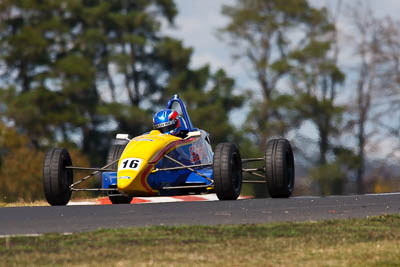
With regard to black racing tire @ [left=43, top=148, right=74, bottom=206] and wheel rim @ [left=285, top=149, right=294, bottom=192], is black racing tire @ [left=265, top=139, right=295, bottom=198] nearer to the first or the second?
wheel rim @ [left=285, top=149, right=294, bottom=192]

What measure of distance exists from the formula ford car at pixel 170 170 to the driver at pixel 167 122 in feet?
0.69

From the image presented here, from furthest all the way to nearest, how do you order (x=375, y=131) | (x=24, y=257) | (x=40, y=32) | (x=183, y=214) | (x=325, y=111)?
1. (x=40, y=32)
2. (x=325, y=111)
3. (x=375, y=131)
4. (x=183, y=214)
5. (x=24, y=257)

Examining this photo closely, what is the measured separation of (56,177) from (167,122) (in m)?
2.12

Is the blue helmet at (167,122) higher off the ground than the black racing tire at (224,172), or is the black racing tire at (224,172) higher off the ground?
the blue helmet at (167,122)

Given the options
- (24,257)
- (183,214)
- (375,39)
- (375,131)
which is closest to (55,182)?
(183,214)

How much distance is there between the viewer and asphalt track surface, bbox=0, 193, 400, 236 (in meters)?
9.10

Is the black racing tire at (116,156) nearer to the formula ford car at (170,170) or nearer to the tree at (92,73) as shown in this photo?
the formula ford car at (170,170)

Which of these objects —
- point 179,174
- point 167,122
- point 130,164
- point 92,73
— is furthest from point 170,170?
point 92,73

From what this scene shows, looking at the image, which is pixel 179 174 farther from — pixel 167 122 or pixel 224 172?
pixel 224 172

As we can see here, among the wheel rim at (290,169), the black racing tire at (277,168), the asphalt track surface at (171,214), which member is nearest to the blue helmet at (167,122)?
the black racing tire at (277,168)

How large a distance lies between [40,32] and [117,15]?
4639 mm

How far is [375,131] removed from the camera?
1396 inches

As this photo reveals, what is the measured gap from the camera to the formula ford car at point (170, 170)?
41.0 ft

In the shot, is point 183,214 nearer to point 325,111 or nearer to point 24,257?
point 24,257
